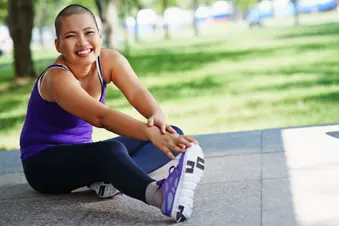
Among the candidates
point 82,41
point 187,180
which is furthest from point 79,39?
point 187,180

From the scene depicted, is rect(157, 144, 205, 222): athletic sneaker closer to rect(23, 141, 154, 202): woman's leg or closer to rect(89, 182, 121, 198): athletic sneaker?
rect(23, 141, 154, 202): woman's leg

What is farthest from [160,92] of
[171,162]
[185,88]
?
[171,162]

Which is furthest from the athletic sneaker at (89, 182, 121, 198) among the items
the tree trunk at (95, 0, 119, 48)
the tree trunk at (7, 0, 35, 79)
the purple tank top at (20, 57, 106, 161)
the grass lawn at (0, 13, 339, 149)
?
the tree trunk at (95, 0, 119, 48)

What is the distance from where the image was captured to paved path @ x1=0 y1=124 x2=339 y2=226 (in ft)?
11.7

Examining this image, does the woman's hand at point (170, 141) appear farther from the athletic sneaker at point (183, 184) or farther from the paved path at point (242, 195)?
the paved path at point (242, 195)

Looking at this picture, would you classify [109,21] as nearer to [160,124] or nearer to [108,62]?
[108,62]

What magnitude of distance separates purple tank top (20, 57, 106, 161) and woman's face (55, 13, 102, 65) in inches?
9.4

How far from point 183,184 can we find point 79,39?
108 cm

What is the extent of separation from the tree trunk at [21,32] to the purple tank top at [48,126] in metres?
12.3

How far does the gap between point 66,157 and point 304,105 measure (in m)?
5.40

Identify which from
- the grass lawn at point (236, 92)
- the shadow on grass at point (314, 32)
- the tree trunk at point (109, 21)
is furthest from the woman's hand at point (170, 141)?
the shadow on grass at point (314, 32)

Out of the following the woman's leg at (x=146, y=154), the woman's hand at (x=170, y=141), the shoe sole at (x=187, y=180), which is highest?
the woman's hand at (x=170, y=141)

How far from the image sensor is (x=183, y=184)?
11.3ft

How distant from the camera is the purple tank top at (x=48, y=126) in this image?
414 cm
